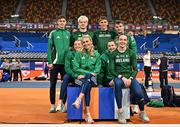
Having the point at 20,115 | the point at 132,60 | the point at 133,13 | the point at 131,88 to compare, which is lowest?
the point at 20,115

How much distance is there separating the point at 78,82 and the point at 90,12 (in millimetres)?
31079

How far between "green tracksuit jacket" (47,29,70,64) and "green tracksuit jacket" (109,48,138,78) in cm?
120

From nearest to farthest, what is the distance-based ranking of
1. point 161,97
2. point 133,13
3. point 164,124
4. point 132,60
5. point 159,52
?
1. point 164,124
2. point 132,60
3. point 161,97
4. point 159,52
5. point 133,13

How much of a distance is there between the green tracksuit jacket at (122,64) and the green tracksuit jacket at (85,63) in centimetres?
28

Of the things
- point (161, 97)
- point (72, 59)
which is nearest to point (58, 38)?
point (72, 59)

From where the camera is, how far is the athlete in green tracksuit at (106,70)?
670 cm

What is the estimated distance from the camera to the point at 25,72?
2223 cm

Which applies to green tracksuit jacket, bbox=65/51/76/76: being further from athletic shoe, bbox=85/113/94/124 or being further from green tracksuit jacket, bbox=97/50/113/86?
athletic shoe, bbox=85/113/94/124

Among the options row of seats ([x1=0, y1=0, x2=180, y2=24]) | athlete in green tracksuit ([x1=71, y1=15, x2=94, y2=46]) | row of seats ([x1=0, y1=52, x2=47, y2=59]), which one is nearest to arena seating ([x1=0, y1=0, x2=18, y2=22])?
row of seats ([x1=0, y1=0, x2=180, y2=24])

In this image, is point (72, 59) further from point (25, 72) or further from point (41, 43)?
point (41, 43)

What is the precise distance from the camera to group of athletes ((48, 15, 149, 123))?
6.46 meters

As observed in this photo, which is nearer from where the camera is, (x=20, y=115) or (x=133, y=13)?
(x=20, y=115)

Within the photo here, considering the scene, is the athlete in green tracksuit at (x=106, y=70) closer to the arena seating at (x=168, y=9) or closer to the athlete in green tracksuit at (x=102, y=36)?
the athlete in green tracksuit at (x=102, y=36)

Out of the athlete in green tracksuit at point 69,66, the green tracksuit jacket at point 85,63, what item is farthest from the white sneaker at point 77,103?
the athlete in green tracksuit at point 69,66
